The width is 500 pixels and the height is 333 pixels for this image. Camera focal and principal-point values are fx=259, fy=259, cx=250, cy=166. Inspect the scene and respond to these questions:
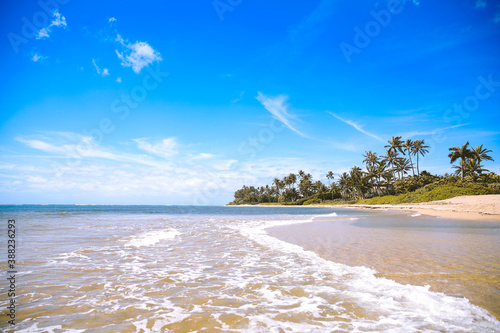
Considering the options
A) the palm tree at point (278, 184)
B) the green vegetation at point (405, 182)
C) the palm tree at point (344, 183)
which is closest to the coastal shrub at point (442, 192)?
the green vegetation at point (405, 182)

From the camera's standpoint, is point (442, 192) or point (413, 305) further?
point (442, 192)

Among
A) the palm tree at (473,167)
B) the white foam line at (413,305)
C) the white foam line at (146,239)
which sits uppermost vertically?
the palm tree at (473,167)

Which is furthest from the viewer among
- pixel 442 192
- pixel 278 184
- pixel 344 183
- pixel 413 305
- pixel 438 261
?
pixel 278 184

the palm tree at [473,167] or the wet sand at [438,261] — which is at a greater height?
the palm tree at [473,167]

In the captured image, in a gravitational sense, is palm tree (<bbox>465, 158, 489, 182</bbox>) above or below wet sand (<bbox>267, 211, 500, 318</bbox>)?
above

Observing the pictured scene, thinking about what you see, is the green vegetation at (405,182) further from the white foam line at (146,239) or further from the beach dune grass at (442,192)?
the white foam line at (146,239)

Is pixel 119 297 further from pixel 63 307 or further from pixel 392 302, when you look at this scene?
pixel 392 302

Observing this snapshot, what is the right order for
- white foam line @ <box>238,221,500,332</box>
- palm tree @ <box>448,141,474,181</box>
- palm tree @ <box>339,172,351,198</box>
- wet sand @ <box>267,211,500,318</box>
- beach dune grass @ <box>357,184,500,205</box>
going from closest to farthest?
white foam line @ <box>238,221,500,332</box>, wet sand @ <box>267,211,500,318</box>, beach dune grass @ <box>357,184,500,205</box>, palm tree @ <box>448,141,474,181</box>, palm tree @ <box>339,172,351,198</box>

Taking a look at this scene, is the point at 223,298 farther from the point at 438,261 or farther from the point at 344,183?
the point at 344,183

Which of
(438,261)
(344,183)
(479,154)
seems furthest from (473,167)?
(438,261)

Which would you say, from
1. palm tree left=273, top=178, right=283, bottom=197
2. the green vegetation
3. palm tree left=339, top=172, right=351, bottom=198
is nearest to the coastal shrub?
the green vegetation

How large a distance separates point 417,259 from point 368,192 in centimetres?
10084

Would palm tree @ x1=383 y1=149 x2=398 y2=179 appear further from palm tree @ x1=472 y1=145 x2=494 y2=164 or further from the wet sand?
the wet sand

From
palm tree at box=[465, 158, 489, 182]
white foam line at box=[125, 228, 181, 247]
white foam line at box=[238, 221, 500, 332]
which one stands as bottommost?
white foam line at box=[125, 228, 181, 247]
